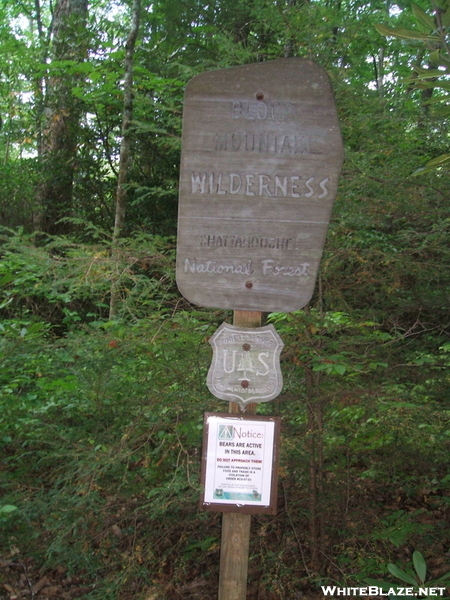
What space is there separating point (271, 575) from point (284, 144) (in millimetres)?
2306

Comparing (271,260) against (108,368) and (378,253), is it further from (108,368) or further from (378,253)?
(108,368)

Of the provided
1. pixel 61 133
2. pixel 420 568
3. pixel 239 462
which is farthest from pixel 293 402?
pixel 61 133

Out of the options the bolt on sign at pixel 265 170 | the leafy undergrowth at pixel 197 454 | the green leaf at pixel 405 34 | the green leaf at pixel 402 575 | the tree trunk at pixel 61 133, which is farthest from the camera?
the tree trunk at pixel 61 133

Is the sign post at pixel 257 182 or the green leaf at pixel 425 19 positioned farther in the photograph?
the sign post at pixel 257 182

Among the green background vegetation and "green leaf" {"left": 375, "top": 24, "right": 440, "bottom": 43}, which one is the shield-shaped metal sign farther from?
"green leaf" {"left": 375, "top": 24, "right": 440, "bottom": 43}

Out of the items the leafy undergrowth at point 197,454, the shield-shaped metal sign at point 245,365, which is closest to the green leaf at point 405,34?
the shield-shaped metal sign at point 245,365

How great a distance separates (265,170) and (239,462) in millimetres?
1252

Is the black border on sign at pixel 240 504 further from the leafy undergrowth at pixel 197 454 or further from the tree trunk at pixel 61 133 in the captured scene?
the tree trunk at pixel 61 133

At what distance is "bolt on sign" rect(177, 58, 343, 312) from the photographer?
2441mm

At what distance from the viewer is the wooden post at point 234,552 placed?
103 inches

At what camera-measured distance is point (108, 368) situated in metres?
3.34

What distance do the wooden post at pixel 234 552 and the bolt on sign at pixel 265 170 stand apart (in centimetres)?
66

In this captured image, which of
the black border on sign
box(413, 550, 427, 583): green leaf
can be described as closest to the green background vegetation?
the black border on sign

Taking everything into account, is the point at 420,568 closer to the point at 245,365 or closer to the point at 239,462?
the point at 239,462
